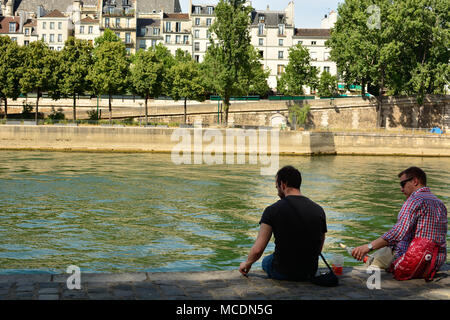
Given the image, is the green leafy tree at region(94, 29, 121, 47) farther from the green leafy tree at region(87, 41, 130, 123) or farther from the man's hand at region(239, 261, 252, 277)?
the man's hand at region(239, 261, 252, 277)

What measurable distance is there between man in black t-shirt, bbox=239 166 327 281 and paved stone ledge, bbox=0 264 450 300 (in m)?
0.23

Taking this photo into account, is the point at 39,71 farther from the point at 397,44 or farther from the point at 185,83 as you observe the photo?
the point at 397,44

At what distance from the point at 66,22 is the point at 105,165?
2084 inches

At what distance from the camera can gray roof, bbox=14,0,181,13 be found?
89.4 metres

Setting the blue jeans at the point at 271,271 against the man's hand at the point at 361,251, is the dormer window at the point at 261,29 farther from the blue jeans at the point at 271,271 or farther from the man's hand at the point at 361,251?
the blue jeans at the point at 271,271

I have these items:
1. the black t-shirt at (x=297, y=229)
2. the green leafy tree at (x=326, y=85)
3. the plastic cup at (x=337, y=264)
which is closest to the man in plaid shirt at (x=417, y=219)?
the plastic cup at (x=337, y=264)

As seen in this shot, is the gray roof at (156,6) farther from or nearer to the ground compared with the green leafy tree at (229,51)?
farther from the ground

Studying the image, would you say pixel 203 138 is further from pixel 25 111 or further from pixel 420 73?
pixel 420 73

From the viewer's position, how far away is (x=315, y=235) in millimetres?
6164

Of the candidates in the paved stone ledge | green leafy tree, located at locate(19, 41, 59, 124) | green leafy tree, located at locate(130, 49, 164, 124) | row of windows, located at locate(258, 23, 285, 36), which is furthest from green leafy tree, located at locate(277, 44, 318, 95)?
the paved stone ledge

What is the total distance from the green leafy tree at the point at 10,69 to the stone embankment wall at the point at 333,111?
783cm

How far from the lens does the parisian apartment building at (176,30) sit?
78250 mm
